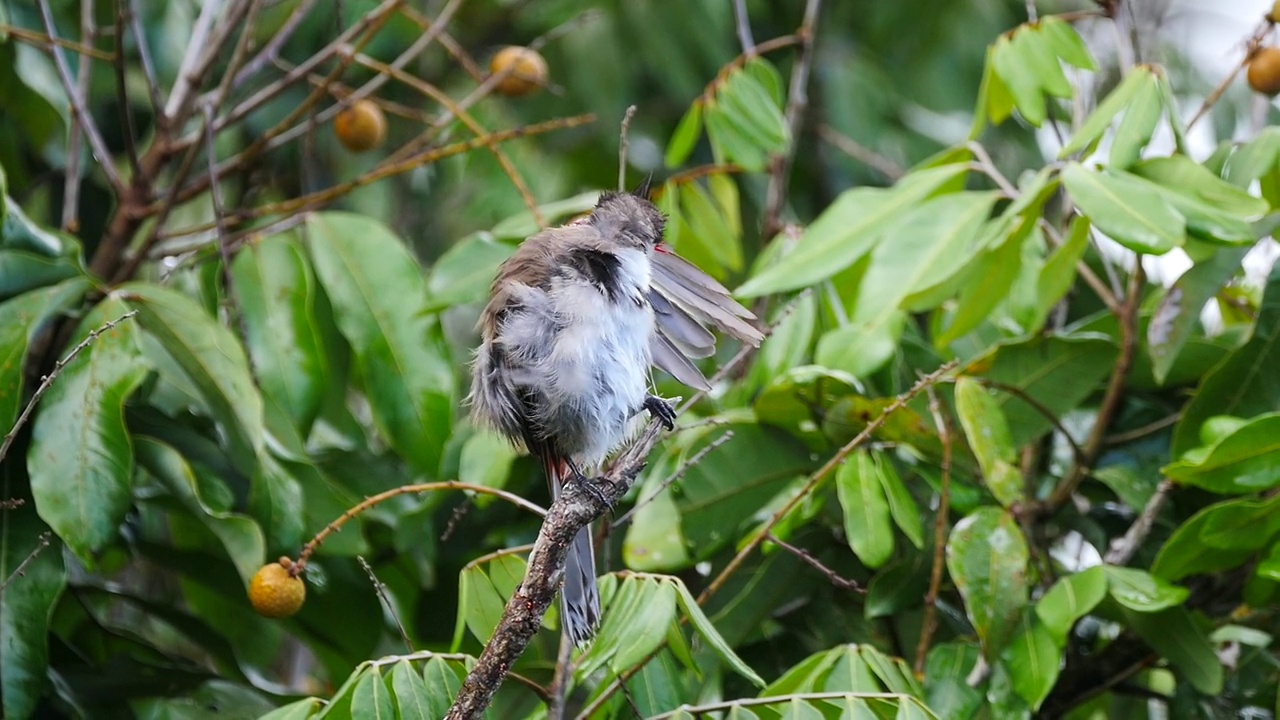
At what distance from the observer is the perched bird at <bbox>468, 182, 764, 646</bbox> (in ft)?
7.11

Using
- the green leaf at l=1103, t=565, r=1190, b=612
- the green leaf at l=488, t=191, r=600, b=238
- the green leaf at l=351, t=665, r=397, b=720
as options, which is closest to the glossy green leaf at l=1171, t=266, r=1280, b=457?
the green leaf at l=1103, t=565, r=1190, b=612

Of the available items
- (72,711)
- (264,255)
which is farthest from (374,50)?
(72,711)

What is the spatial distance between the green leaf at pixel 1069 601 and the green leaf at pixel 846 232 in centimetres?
78

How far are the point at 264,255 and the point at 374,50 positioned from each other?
1938mm

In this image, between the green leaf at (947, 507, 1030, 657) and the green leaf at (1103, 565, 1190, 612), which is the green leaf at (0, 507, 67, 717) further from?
the green leaf at (1103, 565, 1190, 612)

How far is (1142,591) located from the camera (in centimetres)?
238

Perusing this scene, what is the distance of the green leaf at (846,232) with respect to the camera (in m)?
2.66

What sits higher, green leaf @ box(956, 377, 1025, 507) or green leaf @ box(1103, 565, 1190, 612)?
green leaf @ box(956, 377, 1025, 507)

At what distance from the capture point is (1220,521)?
2.40 m

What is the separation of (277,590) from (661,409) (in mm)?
743

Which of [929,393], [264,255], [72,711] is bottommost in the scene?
[72,711]

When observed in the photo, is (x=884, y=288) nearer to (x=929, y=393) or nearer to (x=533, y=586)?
(x=929, y=393)

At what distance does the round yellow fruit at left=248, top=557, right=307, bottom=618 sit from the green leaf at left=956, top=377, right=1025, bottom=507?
4.15 feet

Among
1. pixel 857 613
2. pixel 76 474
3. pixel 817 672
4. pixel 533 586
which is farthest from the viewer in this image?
pixel 857 613
